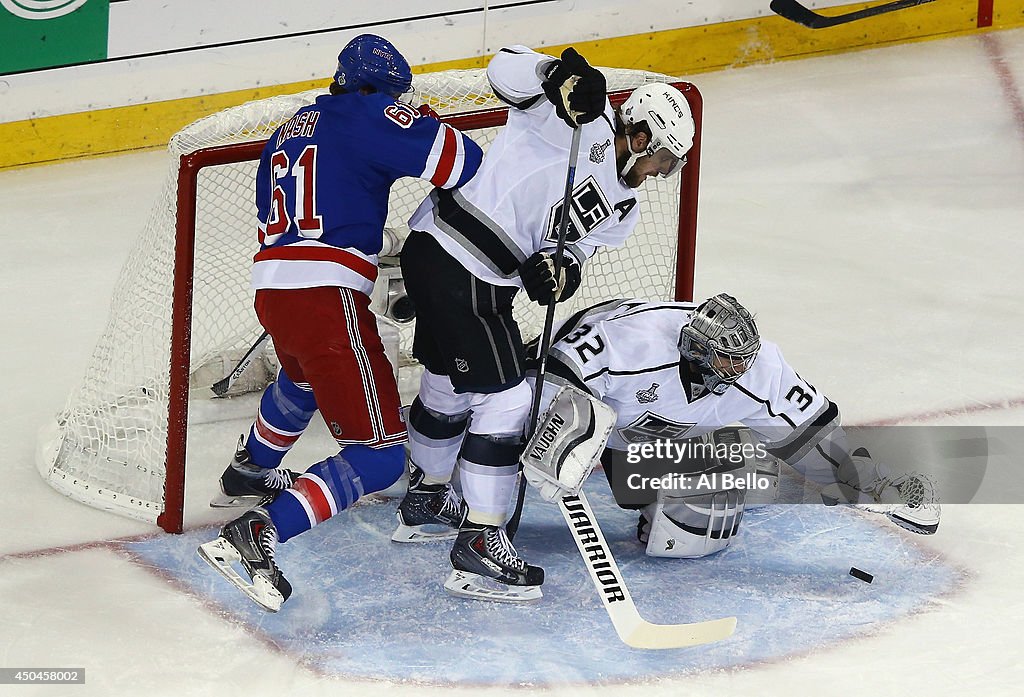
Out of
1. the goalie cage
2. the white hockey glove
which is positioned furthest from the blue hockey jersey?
the white hockey glove

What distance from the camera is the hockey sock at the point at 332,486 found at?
3.06 metres

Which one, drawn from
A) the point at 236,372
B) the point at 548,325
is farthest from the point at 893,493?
the point at 236,372

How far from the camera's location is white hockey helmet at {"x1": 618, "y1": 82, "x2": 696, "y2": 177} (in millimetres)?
3109

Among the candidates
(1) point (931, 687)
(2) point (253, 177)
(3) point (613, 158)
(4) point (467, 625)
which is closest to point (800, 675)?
(1) point (931, 687)

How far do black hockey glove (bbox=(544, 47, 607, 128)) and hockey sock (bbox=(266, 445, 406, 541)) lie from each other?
767 millimetres

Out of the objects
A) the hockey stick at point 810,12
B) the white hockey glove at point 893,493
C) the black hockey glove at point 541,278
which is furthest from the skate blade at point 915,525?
the hockey stick at point 810,12

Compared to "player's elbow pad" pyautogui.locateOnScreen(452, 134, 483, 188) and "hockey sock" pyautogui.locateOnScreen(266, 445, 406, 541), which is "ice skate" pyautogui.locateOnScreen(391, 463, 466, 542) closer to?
"hockey sock" pyautogui.locateOnScreen(266, 445, 406, 541)

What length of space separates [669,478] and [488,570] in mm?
452

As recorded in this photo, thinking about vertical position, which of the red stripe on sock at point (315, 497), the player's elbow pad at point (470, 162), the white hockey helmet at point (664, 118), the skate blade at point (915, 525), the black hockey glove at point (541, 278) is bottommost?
the skate blade at point (915, 525)

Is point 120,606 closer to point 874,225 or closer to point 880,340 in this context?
point 880,340

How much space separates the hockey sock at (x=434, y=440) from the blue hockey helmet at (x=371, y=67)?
2.34ft

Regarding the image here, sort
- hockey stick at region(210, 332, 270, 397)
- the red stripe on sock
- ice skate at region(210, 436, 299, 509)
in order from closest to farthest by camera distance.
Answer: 1. the red stripe on sock
2. ice skate at region(210, 436, 299, 509)
3. hockey stick at region(210, 332, 270, 397)

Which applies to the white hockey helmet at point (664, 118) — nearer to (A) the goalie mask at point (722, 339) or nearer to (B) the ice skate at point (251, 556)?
(A) the goalie mask at point (722, 339)

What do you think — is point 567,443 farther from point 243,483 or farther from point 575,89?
point 243,483
